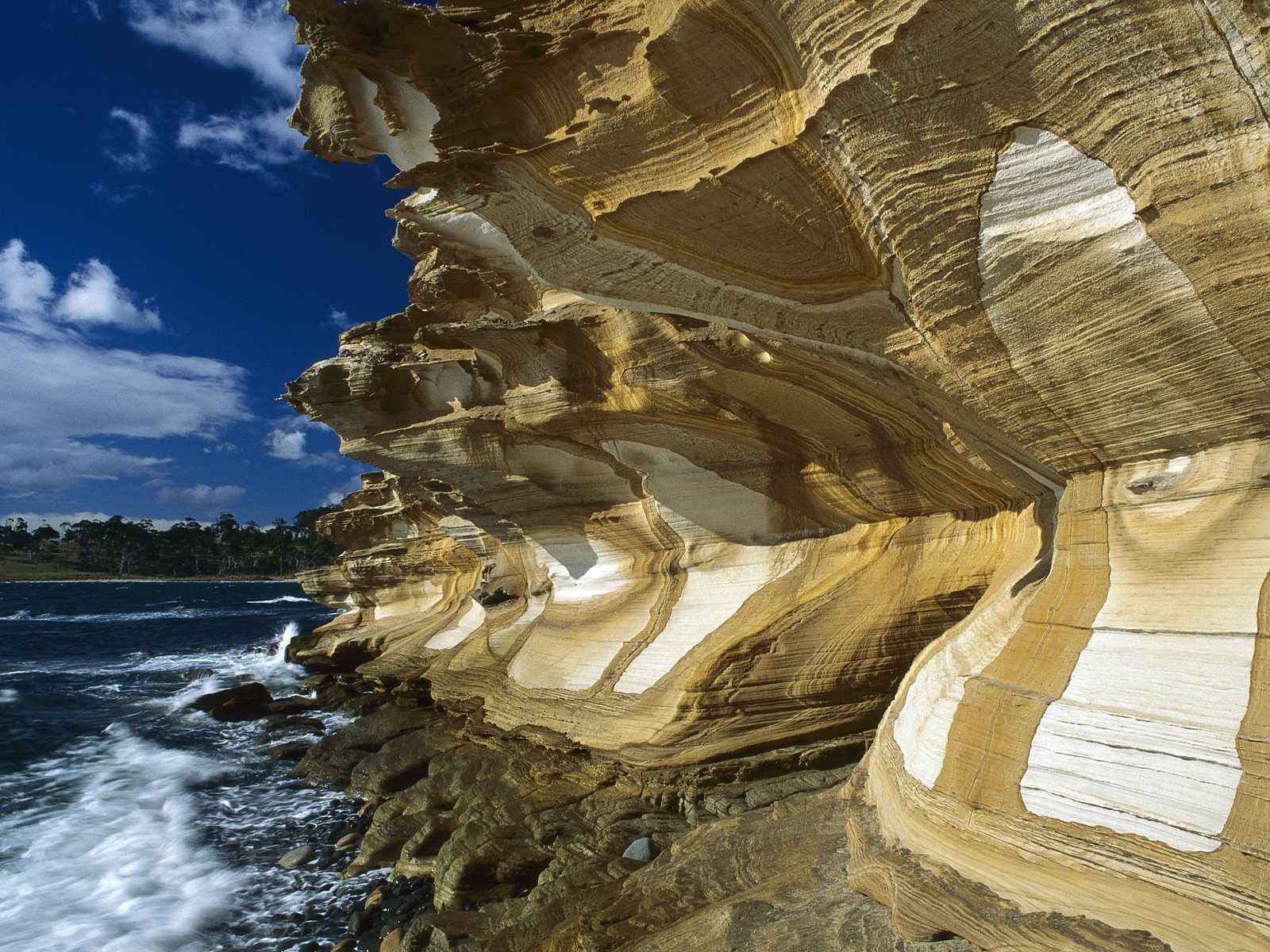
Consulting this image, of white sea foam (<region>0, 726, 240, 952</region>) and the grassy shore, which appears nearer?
white sea foam (<region>0, 726, 240, 952</region>)

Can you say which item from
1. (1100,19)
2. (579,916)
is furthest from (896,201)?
(579,916)

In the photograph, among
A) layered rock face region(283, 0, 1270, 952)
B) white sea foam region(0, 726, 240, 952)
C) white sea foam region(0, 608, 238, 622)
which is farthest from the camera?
white sea foam region(0, 608, 238, 622)

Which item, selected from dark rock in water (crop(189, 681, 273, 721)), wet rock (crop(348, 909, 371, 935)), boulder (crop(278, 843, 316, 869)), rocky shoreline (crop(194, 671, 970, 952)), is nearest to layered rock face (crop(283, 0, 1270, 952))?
rocky shoreline (crop(194, 671, 970, 952))

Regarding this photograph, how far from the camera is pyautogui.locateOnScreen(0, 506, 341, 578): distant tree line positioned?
93625mm

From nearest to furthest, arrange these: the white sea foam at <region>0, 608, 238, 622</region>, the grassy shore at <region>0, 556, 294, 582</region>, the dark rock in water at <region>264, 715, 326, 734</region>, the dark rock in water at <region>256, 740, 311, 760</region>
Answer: the dark rock in water at <region>256, 740, 311, 760</region>, the dark rock in water at <region>264, 715, 326, 734</region>, the white sea foam at <region>0, 608, 238, 622</region>, the grassy shore at <region>0, 556, 294, 582</region>

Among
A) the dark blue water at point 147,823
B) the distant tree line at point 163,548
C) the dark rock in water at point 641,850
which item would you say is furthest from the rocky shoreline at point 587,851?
the distant tree line at point 163,548

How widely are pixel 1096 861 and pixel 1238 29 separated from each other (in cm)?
309

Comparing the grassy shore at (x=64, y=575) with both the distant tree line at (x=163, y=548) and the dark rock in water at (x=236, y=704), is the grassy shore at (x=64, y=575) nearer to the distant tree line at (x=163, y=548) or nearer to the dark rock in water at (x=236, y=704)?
the distant tree line at (x=163, y=548)

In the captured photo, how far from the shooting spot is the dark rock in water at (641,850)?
567 centimetres

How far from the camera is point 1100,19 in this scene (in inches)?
105

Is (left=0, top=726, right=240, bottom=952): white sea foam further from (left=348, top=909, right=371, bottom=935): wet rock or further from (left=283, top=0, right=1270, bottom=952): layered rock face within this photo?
(left=283, top=0, right=1270, bottom=952): layered rock face

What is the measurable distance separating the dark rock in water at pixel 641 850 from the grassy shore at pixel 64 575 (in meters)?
93.5

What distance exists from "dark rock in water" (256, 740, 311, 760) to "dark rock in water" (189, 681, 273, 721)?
9.07ft

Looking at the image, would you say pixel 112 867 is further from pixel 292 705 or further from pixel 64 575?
pixel 64 575
